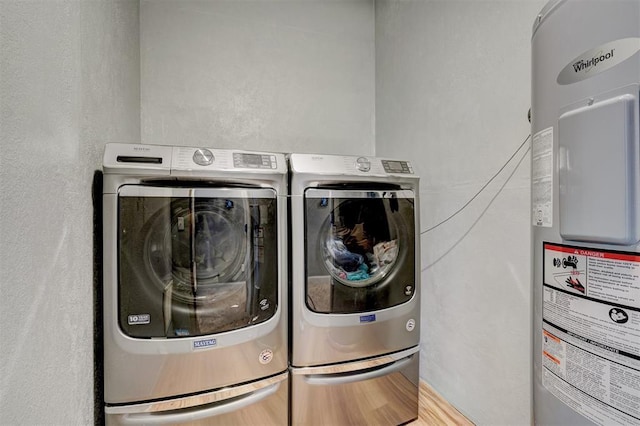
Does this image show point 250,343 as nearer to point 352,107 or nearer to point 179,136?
point 179,136

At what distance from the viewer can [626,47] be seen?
19.0 inches

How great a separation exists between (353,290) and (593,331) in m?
0.87

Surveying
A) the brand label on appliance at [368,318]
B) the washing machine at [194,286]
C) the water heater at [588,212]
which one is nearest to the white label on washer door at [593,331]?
the water heater at [588,212]

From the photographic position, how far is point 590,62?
53 centimetres

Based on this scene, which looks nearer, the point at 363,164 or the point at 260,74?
the point at 363,164

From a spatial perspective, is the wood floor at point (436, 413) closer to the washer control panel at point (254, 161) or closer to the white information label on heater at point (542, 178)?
the white information label on heater at point (542, 178)

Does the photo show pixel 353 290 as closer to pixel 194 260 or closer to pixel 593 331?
pixel 194 260

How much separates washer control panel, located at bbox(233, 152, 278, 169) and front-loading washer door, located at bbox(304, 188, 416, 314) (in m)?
0.19

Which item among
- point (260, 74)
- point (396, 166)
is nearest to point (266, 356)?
point (396, 166)

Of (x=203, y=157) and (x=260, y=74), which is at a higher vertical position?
(x=260, y=74)

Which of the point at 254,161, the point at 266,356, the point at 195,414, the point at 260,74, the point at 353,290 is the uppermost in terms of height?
the point at 260,74

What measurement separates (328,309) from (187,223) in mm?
660

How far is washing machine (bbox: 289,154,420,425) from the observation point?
4.13 ft

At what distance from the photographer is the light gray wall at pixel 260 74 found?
1879 mm
